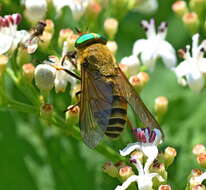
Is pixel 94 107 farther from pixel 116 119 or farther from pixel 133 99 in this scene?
pixel 133 99

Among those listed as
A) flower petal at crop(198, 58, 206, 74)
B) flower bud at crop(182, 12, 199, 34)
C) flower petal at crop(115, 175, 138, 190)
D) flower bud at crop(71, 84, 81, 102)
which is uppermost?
flower bud at crop(182, 12, 199, 34)

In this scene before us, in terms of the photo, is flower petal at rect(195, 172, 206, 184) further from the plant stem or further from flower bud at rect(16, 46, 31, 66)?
flower bud at rect(16, 46, 31, 66)

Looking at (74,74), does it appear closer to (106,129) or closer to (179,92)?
(106,129)

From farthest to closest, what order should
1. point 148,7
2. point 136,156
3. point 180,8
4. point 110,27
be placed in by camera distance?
point 148,7 → point 180,8 → point 110,27 → point 136,156

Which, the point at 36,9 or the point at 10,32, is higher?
the point at 36,9

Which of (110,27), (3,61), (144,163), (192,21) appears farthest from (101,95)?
(192,21)

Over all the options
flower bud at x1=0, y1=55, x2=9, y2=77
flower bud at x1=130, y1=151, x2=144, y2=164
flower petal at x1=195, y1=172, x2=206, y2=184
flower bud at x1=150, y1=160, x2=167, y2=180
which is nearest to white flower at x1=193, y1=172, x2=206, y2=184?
flower petal at x1=195, y1=172, x2=206, y2=184

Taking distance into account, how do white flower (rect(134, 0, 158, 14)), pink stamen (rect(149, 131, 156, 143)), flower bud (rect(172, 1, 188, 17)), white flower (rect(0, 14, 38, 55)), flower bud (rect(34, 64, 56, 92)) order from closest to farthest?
pink stamen (rect(149, 131, 156, 143)) < flower bud (rect(34, 64, 56, 92)) < white flower (rect(0, 14, 38, 55)) < flower bud (rect(172, 1, 188, 17)) < white flower (rect(134, 0, 158, 14))
